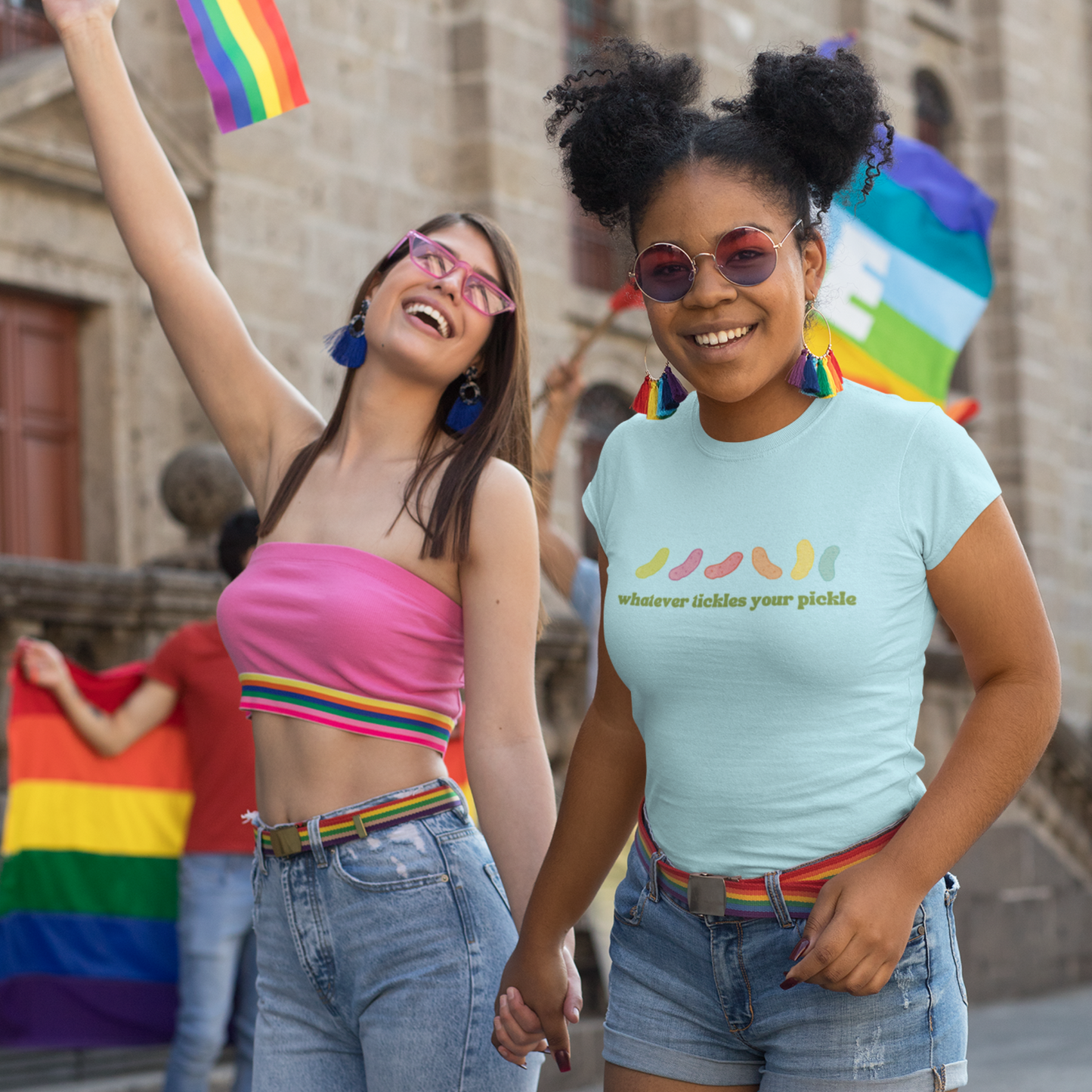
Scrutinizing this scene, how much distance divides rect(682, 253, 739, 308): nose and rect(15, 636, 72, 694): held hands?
11.3 ft

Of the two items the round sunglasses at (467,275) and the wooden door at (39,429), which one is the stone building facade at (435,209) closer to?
the wooden door at (39,429)

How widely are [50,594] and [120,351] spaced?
4634 millimetres

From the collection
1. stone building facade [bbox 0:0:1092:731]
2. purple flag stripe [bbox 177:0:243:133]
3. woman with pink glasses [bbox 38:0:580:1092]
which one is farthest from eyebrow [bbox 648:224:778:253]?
stone building facade [bbox 0:0:1092:731]

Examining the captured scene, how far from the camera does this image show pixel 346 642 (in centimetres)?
241

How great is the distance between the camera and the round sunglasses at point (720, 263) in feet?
7.21

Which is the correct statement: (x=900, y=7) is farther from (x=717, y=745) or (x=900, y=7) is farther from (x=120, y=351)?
(x=717, y=745)

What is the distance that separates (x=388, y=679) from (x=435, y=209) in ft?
34.7

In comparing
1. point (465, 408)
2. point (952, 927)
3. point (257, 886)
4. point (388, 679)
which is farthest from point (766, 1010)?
point (465, 408)

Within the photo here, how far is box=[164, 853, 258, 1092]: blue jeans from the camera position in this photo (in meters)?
5.04

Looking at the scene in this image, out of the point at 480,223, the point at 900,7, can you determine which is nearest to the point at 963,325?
the point at 480,223

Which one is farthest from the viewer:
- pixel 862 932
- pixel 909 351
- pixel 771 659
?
pixel 909 351

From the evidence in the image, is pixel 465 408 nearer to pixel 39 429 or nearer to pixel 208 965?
pixel 208 965

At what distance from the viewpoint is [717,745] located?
2146 mm

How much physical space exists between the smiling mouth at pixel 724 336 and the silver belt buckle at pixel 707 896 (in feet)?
2.36
